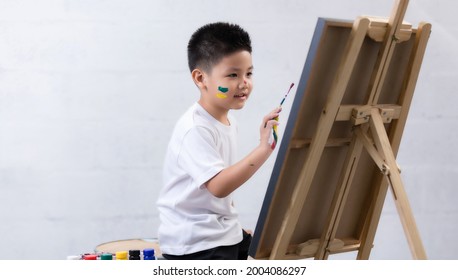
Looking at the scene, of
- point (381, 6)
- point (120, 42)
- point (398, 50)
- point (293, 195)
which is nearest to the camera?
point (293, 195)

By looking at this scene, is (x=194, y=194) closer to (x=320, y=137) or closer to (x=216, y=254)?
(x=216, y=254)

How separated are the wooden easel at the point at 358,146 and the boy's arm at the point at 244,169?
111 millimetres

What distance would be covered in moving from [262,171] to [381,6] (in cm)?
109

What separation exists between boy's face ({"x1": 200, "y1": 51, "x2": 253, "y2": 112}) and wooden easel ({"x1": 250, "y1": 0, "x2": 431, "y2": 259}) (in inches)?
8.4

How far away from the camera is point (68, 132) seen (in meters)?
3.92

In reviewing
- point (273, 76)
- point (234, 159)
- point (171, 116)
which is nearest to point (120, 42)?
point (171, 116)

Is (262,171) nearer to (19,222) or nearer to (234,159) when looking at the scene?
A: (19,222)

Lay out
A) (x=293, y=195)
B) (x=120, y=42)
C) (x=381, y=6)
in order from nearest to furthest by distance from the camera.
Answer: (x=293, y=195)
(x=120, y=42)
(x=381, y=6)

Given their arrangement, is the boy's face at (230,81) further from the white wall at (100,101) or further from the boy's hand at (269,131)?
the white wall at (100,101)

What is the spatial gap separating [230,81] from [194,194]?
349 millimetres

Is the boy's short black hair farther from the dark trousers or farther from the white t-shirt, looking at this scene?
the dark trousers

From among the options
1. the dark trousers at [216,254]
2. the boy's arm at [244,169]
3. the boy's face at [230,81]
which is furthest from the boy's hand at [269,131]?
the dark trousers at [216,254]

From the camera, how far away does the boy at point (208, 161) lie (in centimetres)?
227

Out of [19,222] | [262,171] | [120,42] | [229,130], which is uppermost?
[120,42]
